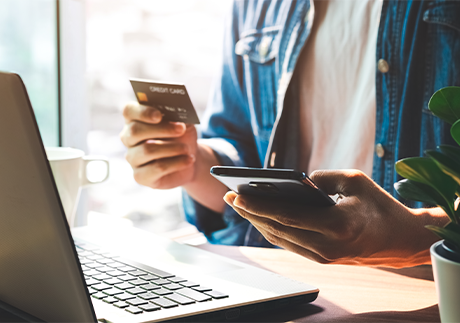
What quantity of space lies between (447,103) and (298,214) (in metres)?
0.18

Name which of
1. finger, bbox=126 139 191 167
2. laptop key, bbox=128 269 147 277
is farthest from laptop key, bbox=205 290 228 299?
finger, bbox=126 139 191 167

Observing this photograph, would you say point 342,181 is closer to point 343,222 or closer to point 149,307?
point 343,222

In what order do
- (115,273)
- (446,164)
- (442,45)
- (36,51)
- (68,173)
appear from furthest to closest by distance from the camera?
(36,51) < (442,45) < (68,173) < (115,273) < (446,164)

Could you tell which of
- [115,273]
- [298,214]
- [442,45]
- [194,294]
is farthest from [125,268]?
[442,45]

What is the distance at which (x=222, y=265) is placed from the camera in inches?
24.5

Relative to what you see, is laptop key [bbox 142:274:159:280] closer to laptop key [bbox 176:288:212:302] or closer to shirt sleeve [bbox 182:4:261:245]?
laptop key [bbox 176:288:212:302]

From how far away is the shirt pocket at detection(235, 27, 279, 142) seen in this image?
1.27 metres

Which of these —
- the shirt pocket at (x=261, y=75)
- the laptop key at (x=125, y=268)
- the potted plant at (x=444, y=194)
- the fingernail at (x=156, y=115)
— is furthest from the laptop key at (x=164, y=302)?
the shirt pocket at (x=261, y=75)

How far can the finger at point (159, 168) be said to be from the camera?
0.94m

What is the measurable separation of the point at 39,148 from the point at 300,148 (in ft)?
2.98

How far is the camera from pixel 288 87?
3.85 feet

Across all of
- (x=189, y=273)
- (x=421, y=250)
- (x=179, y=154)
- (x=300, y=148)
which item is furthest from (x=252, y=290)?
(x=300, y=148)

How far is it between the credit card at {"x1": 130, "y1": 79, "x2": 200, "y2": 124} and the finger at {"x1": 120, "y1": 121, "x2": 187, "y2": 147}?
0.06 feet

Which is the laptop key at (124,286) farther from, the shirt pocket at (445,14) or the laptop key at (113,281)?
the shirt pocket at (445,14)
